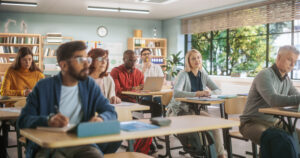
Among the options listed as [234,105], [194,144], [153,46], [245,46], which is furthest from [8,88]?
[153,46]

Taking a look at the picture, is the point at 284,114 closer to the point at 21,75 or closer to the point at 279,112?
the point at 279,112

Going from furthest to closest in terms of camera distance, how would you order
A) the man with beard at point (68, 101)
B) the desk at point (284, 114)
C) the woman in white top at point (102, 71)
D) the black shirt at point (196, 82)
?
1. the black shirt at point (196, 82)
2. the woman in white top at point (102, 71)
3. the desk at point (284, 114)
4. the man with beard at point (68, 101)

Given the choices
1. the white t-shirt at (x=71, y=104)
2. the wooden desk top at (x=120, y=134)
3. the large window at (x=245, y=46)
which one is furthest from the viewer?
the large window at (x=245, y=46)

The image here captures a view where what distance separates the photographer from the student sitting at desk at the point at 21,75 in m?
4.40

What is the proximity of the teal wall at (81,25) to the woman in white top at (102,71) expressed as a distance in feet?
23.8

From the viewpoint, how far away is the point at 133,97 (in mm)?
5051

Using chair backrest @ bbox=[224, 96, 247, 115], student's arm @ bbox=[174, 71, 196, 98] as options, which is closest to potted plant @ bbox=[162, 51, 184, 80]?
student's arm @ bbox=[174, 71, 196, 98]

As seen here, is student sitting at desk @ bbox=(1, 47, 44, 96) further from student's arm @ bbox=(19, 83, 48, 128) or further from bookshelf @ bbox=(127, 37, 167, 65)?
bookshelf @ bbox=(127, 37, 167, 65)

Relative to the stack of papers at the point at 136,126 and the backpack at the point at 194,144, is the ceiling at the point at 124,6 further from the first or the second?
the stack of papers at the point at 136,126

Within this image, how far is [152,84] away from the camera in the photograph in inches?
202

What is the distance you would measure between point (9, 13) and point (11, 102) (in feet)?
22.4

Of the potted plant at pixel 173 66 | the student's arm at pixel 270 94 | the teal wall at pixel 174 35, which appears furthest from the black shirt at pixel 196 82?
the teal wall at pixel 174 35

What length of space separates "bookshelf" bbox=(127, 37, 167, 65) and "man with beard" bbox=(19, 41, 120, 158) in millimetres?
9062

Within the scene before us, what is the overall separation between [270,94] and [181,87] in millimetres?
1339
